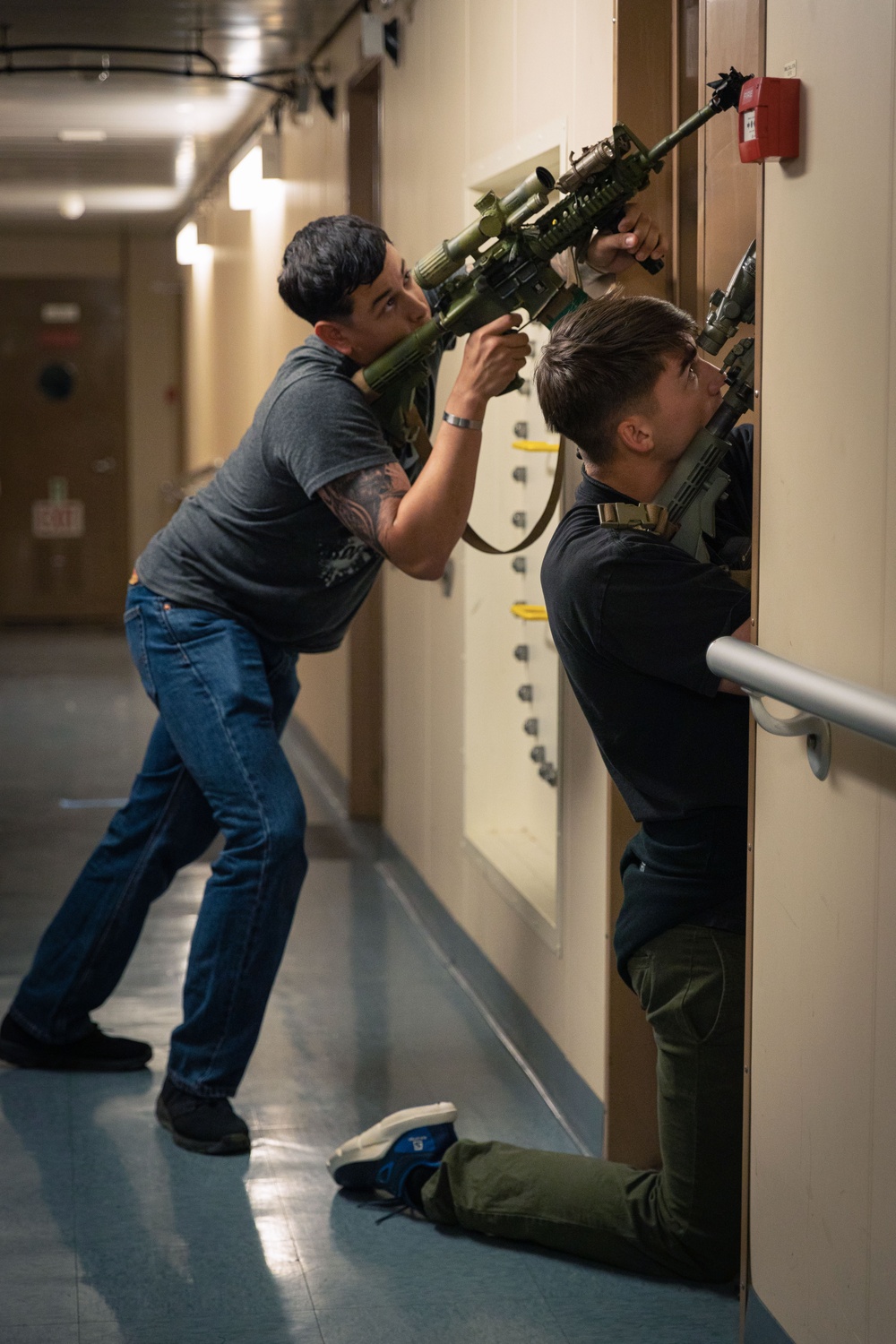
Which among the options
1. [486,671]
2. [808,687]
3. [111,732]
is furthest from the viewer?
[111,732]

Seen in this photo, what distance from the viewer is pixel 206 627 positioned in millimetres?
2758

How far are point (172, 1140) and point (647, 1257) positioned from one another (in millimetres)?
968

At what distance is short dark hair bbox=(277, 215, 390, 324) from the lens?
2434 mm

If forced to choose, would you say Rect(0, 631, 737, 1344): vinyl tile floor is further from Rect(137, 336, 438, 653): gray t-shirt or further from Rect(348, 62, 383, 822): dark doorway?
Rect(137, 336, 438, 653): gray t-shirt

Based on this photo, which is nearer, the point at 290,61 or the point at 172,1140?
the point at 172,1140

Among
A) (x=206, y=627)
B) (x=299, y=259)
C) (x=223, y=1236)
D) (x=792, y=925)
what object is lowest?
(x=223, y=1236)

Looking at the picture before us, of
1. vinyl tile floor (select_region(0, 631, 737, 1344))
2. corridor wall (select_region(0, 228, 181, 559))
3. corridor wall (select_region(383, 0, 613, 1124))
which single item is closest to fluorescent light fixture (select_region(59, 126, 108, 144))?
corridor wall (select_region(383, 0, 613, 1124))

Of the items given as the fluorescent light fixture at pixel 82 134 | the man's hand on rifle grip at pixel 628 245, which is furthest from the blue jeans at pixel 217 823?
the fluorescent light fixture at pixel 82 134

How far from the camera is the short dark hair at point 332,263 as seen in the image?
243 cm

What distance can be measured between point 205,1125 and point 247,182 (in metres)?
4.68

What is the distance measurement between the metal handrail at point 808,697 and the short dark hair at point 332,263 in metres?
1.00

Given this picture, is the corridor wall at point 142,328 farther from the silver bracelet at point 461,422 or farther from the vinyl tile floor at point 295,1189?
the silver bracelet at point 461,422

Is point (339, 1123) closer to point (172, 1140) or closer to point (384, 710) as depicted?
point (172, 1140)

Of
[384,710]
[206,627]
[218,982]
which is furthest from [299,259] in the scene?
[384,710]
